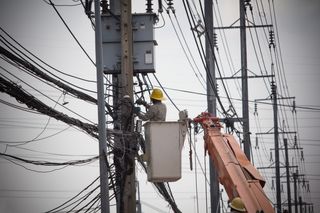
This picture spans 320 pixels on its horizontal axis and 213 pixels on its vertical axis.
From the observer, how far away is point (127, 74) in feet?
44.9

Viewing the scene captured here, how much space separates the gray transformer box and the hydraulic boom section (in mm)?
2151

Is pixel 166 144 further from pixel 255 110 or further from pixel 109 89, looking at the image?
pixel 255 110

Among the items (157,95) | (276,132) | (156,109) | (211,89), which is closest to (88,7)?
(157,95)

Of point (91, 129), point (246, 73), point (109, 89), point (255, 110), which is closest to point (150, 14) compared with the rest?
point (109, 89)

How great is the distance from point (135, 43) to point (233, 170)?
11.7 ft

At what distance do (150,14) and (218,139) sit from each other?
10.8 ft

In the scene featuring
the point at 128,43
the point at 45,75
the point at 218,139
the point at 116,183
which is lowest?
the point at 116,183

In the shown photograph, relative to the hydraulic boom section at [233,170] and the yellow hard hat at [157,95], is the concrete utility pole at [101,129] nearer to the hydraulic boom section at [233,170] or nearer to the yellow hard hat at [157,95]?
the yellow hard hat at [157,95]

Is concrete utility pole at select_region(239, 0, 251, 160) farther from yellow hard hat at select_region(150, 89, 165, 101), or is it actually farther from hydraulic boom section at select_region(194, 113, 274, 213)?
yellow hard hat at select_region(150, 89, 165, 101)

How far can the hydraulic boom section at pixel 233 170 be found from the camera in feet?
43.5

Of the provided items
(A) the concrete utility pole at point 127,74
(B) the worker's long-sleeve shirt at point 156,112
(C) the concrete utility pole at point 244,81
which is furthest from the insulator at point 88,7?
(C) the concrete utility pole at point 244,81

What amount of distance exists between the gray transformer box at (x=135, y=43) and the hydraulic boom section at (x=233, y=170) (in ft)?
7.06

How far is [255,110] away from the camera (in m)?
38.1

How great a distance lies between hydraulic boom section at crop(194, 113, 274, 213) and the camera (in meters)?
13.3
